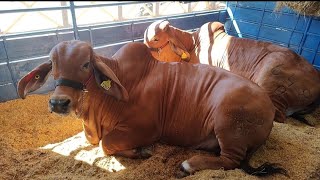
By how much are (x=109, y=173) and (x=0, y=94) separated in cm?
228

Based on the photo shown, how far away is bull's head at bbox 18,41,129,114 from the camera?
2781 millimetres

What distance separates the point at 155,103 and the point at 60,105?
94cm

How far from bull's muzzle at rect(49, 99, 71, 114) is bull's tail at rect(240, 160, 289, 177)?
172 centimetres

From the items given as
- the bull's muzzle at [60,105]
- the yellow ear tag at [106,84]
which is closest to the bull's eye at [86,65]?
the yellow ear tag at [106,84]

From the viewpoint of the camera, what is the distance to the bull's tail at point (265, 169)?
284 cm

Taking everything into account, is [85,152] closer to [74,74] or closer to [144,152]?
[144,152]

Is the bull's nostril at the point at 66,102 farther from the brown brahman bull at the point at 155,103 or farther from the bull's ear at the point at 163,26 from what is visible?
the bull's ear at the point at 163,26

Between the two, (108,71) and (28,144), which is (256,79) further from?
(28,144)

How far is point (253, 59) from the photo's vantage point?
15.4ft

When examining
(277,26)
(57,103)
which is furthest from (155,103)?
(277,26)

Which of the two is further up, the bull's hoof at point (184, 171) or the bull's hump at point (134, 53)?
the bull's hump at point (134, 53)

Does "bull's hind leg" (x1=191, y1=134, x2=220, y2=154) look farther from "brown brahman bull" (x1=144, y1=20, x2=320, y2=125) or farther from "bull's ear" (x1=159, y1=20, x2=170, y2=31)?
"bull's ear" (x1=159, y1=20, x2=170, y2=31)

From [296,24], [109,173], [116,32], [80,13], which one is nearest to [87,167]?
[109,173]

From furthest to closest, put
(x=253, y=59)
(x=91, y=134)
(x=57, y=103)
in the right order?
(x=253, y=59) → (x=91, y=134) → (x=57, y=103)
